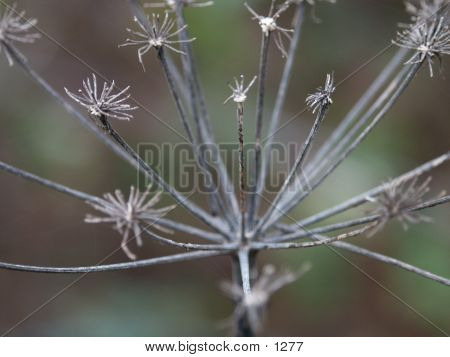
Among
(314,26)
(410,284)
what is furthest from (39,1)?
(410,284)

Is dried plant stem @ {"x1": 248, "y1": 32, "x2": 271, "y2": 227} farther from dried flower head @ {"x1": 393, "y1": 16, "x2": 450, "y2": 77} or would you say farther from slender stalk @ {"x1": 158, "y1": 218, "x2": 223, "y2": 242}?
dried flower head @ {"x1": 393, "y1": 16, "x2": 450, "y2": 77}

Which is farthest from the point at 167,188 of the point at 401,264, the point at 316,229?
the point at 401,264

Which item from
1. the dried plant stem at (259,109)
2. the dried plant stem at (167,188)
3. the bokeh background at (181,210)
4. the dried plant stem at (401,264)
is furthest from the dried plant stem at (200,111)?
the bokeh background at (181,210)

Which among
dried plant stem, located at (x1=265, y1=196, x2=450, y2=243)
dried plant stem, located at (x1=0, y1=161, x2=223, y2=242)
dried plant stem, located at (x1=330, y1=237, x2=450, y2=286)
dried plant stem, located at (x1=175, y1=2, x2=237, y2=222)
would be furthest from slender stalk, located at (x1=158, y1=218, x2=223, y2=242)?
dried plant stem, located at (x1=330, y1=237, x2=450, y2=286)

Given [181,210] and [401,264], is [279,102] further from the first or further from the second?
[181,210]

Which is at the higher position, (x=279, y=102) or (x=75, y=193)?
(x=279, y=102)

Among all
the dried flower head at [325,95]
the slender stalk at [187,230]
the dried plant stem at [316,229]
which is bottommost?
the dried plant stem at [316,229]

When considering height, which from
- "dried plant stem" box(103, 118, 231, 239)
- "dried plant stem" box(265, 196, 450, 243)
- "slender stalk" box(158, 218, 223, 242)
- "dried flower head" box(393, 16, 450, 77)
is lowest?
"dried plant stem" box(265, 196, 450, 243)

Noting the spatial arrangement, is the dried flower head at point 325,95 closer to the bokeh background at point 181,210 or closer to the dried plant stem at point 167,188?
the dried plant stem at point 167,188

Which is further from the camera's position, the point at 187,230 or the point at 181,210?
the point at 181,210
